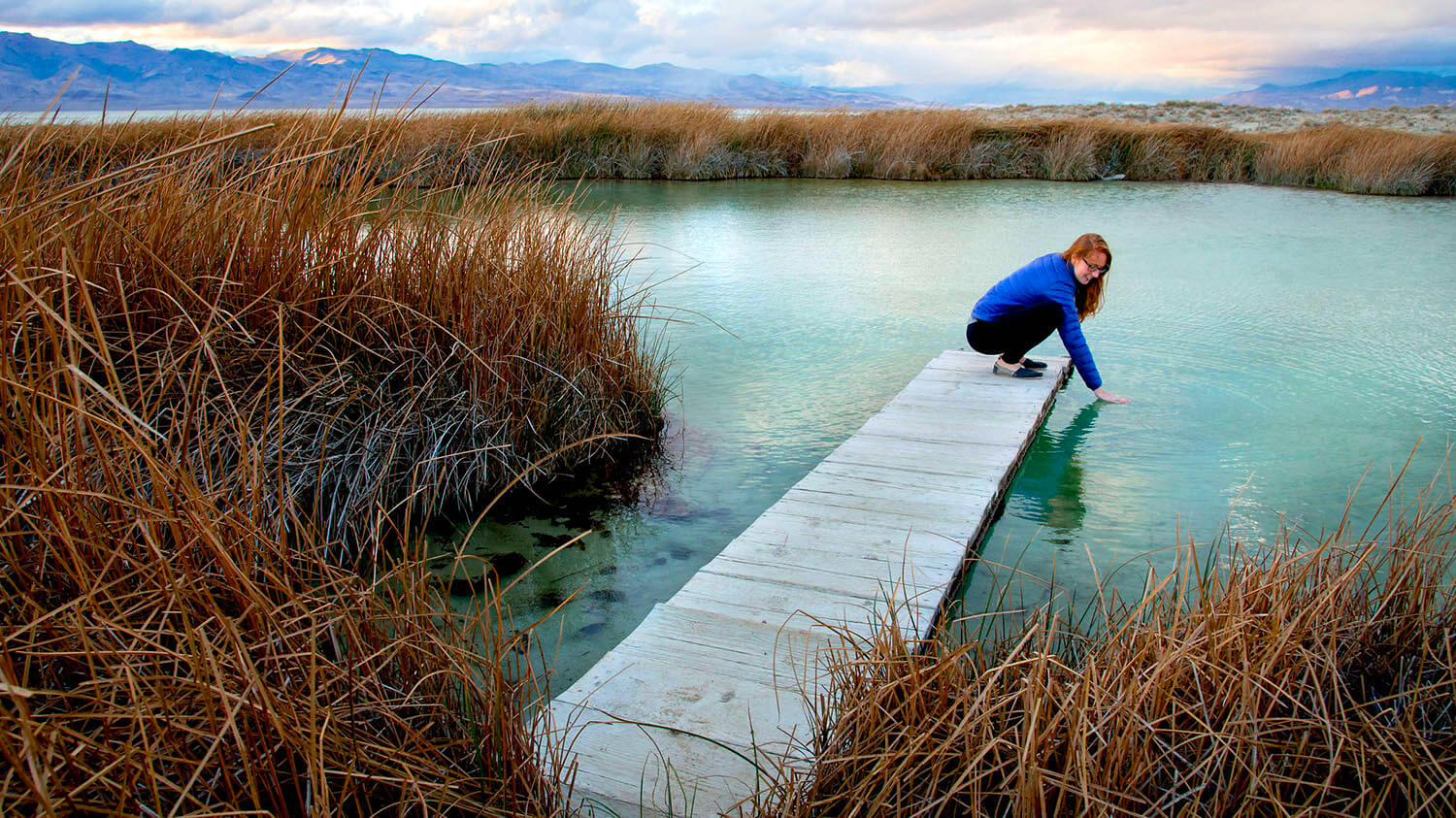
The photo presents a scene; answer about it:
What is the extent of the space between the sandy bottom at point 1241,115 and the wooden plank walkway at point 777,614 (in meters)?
21.8

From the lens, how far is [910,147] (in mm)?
11773

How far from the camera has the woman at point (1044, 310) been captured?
3.57 m

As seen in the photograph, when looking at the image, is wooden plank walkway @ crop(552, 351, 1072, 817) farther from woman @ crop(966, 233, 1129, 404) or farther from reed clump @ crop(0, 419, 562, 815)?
woman @ crop(966, 233, 1129, 404)

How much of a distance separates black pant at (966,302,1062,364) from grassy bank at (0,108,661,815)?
1.50m

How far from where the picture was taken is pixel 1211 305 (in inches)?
214

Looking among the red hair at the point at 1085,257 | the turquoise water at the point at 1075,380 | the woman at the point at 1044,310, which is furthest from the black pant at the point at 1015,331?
the turquoise water at the point at 1075,380

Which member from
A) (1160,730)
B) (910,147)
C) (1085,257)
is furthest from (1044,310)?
(910,147)

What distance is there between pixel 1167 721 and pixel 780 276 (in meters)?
5.02

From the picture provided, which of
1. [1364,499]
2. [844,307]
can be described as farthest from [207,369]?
[844,307]

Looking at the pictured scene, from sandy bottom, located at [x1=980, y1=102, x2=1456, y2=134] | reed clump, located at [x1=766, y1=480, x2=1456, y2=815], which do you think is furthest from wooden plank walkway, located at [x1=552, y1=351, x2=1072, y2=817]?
sandy bottom, located at [x1=980, y1=102, x2=1456, y2=134]

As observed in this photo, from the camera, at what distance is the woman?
3.57 meters

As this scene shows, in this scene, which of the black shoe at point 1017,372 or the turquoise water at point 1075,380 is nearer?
the turquoise water at point 1075,380

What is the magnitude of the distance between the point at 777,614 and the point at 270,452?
138 centimetres

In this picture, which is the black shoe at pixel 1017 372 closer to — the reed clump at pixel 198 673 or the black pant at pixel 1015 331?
the black pant at pixel 1015 331
